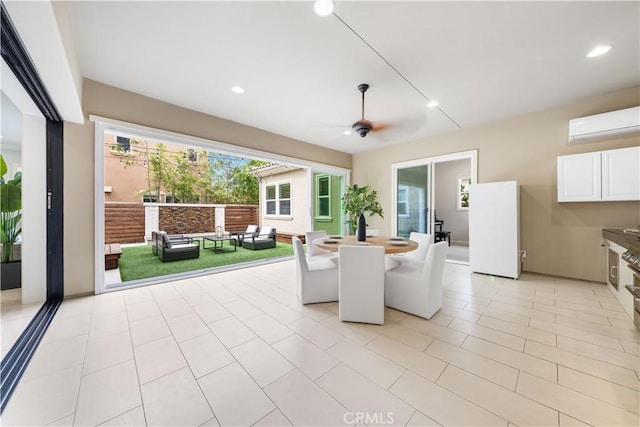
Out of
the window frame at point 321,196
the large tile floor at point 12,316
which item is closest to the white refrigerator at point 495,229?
the window frame at point 321,196

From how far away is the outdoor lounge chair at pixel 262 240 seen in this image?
674cm

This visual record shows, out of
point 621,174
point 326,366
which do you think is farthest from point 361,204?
point 621,174

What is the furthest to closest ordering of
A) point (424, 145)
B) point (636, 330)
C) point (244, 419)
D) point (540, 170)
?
point (424, 145), point (540, 170), point (636, 330), point (244, 419)

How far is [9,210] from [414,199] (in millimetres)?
6879

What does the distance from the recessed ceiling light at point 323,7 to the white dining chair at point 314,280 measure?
7.03 ft

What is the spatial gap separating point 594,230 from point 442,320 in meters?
3.16

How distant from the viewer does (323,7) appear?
1.83m

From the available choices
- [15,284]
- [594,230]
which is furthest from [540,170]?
[15,284]

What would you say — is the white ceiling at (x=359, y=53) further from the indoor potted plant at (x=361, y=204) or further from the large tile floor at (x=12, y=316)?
the large tile floor at (x=12, y=316)

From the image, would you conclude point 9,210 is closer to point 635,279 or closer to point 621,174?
point 635,279

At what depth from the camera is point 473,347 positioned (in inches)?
74.6

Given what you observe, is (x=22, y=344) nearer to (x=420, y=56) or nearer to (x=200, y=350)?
(x=200, y=350)

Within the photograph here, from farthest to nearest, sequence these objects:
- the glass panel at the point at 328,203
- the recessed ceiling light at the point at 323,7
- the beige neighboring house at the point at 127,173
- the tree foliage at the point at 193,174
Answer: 1. the tree foliage at the point at 193,174
2. the beige neighboring house at the point at 127,173
3. the glass panel at the point at 328,203
4. the recessed ceiling light at the point at 323,7

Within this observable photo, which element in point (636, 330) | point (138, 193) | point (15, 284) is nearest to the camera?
point (636, 330)
